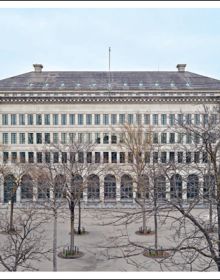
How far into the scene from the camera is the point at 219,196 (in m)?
6.93

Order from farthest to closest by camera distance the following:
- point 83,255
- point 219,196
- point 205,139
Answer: point 83,255 → point 205,139 → point 219,196

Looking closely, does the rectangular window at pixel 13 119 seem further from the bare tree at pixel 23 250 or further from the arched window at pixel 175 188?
the arched window at pixel 175 188

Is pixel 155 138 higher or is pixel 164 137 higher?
pixel 164 137

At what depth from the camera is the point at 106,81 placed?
45844 mm

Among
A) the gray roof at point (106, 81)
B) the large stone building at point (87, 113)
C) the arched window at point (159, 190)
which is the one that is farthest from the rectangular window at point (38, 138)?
the arched window at point (159, 190)

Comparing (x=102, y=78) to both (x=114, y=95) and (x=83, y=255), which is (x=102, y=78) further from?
(x=83, y=255)

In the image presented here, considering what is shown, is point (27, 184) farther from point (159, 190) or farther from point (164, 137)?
point (159, 190)

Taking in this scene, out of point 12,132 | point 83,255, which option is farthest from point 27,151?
point 83,255

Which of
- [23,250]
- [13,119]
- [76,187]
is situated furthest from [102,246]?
[13,119]

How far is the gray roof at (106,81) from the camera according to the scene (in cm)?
4325

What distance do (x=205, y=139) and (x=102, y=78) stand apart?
4071cm

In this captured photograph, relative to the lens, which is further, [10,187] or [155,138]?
[155,138]

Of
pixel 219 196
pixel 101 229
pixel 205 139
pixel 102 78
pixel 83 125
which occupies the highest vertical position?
pixel 102 78

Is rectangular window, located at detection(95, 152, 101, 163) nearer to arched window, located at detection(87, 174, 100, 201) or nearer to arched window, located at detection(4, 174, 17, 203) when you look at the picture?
arched window, located at detection(87, 174, 100, 201)
